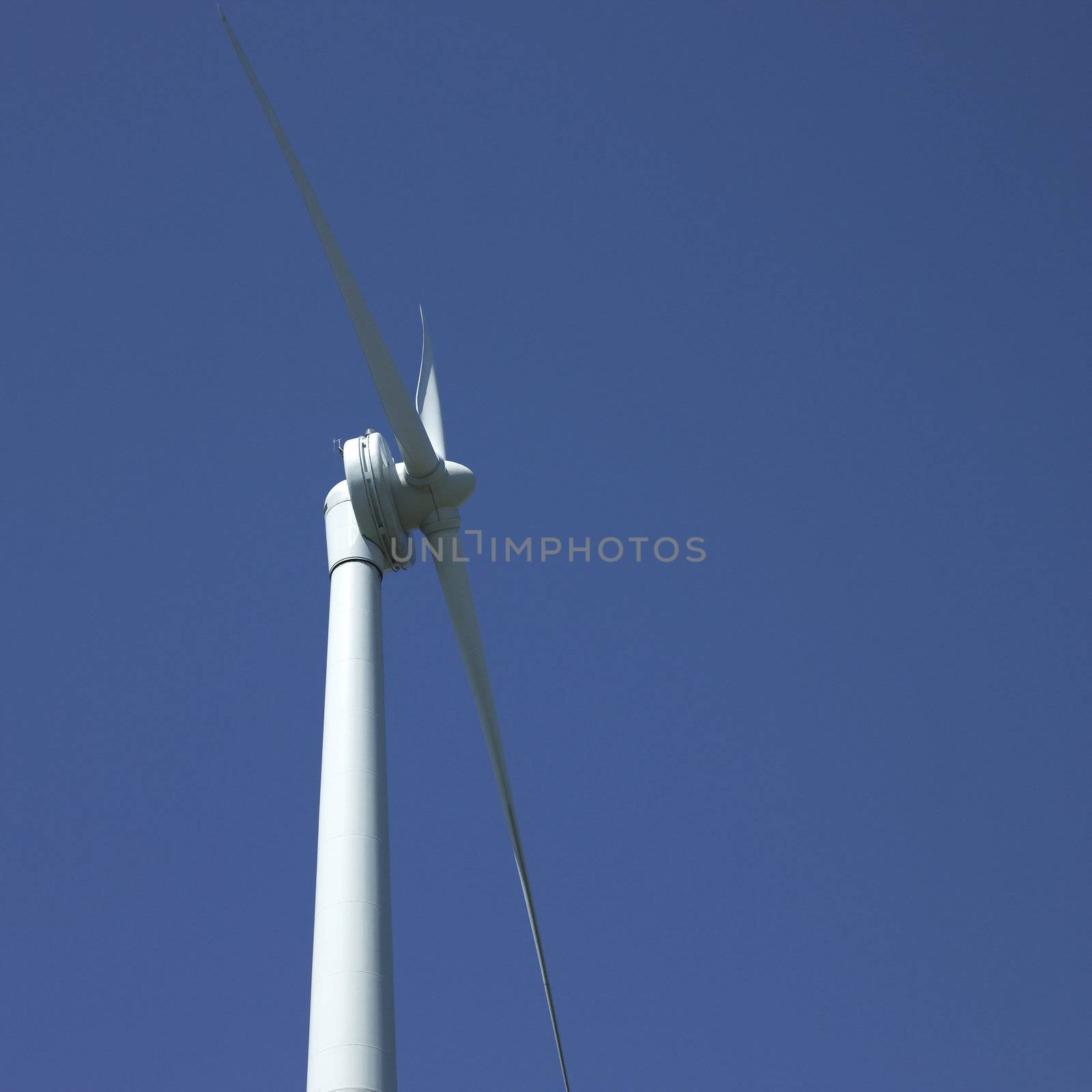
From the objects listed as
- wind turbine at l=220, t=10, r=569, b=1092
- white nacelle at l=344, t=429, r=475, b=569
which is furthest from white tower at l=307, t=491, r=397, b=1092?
white nacelle at l=344, t=429, r=475, b=569

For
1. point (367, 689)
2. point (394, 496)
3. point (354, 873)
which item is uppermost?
point (394, 496)

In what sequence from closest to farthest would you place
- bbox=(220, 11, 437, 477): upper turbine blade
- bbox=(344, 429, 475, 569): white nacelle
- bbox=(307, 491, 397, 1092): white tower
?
bbox=(307, 491, 397, 1092): white tower → bbox=(220, 11, 437, 477): upper turbine blade → bbox=(344, 429, 475, 569): white nacelle

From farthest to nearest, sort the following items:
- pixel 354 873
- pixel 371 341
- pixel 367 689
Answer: pixel 371 341 < pixel 367 689 < pixel 354 873

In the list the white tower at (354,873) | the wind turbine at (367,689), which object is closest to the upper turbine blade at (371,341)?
the wind turbine at (367,689)

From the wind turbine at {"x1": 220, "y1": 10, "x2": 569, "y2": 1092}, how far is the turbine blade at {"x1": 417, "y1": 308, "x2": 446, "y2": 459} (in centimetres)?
3

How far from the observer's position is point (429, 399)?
2297 centimetres

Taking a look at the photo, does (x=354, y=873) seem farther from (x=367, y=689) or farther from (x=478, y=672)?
(x=478, y=672)

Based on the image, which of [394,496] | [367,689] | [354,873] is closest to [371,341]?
[394,496]

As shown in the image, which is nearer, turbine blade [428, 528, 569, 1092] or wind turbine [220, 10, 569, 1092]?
wind turbine [220, 10, 569, 1092]

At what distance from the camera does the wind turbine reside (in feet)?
43.5

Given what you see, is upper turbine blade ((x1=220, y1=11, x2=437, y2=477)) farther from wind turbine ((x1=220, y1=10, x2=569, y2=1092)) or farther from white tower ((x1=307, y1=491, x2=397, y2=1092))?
white tower ((x1=307, y1=491, x2=397, y2=1092))

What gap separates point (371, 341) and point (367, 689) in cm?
468

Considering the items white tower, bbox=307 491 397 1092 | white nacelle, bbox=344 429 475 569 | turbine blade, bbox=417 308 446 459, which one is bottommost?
white tower, bbox=307 491 397 1092

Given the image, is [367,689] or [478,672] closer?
[367,689]
